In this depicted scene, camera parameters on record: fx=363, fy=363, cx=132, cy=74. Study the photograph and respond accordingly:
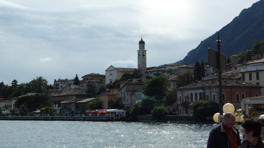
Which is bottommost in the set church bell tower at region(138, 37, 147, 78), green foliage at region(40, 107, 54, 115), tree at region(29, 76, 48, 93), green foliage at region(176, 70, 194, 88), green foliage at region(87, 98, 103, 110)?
green foliage at region(40, 107, 54, 115)

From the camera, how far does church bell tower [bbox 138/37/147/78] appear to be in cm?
12975

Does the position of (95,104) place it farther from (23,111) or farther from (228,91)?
(228,91)

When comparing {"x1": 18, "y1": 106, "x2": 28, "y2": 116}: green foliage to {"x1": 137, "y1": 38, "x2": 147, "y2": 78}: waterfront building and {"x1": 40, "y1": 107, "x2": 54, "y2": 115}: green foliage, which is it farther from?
{"x1": 137, "y1": 38, "x2": 147, "y2": 78}: waterfront building

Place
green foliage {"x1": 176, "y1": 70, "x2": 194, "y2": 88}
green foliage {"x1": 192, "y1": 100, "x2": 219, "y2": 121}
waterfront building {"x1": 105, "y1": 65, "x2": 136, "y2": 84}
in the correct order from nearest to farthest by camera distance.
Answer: green foliage {"x1": 192, "y1": 100, "x2": 219, "y2": 121} < green foliage {"x1": 176, "y1": 70, "x2": 194, "y2": 88} < waterfront building {"x1": 105, "y1": 65, "x2": 136, "y2": 84}

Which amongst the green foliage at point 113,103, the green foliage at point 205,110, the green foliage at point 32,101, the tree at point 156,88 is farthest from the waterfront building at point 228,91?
the green foliage at point 32,101

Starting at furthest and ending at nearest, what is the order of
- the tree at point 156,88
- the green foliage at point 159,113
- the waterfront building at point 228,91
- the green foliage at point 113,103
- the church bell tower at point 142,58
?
the church bell tower at point 142,58 → the green foliage at point 113,103 → the tree at point 156,88 → the green foliage at point 159,113 → the waterfront building at point 228,91

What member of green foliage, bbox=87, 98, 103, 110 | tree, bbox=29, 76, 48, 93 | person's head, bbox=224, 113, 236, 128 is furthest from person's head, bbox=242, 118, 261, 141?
tree, bbox=29, 76, 48, 93

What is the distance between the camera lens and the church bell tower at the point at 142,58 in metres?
130

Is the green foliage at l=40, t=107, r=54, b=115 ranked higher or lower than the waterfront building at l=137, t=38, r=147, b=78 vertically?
lower

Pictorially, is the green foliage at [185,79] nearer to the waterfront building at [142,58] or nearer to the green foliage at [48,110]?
the green foliage at [48,110]

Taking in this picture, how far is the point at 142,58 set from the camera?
13212cm

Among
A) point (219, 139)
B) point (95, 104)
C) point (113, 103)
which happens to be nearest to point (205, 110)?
point (113, 103)

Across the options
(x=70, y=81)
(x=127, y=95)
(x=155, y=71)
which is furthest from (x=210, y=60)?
(x=70, y=81)

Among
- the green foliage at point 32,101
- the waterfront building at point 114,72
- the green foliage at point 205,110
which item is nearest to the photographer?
the green foliage at point 205,110
